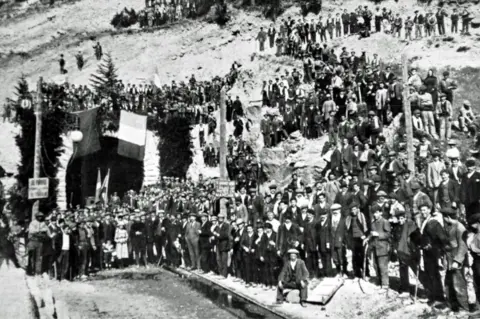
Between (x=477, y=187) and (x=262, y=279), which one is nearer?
(x=477, y=187)

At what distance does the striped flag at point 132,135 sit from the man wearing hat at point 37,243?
30.2 ft

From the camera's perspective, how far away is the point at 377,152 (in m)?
12.9

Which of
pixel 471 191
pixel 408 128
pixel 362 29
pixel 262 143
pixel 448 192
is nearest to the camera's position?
pixel 471 191

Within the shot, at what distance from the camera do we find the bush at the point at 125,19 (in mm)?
41688

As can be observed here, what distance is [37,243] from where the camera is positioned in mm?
12766

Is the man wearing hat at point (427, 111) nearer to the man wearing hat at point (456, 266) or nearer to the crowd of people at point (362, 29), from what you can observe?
the man wearing hat at point (456, 266)

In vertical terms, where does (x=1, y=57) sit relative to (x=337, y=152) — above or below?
above

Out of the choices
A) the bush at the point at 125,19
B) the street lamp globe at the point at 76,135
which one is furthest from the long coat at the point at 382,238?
the bush at the point at 125,19

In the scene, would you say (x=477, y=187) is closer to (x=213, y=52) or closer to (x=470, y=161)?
(x=470, y=161)

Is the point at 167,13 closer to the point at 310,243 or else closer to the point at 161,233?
the point at 161,233

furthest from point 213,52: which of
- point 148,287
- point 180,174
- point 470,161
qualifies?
point 470,161

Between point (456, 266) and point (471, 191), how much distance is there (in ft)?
6.28

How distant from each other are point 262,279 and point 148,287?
8.88ft

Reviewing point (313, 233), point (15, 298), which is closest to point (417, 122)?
point (313, 233)
